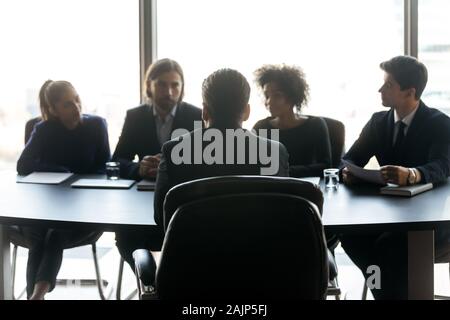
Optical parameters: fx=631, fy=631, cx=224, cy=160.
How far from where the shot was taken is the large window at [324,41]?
4.26 metres

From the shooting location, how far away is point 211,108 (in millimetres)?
2186

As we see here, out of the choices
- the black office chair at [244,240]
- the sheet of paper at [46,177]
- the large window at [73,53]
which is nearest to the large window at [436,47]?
the large window at [73,53]

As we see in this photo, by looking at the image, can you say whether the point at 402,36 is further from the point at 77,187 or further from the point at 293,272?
the point at 293,272

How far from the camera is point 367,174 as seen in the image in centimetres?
296

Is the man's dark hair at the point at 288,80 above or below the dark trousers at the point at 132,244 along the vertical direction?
above

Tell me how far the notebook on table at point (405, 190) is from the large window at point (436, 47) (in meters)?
1.59

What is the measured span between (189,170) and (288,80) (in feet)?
5.16

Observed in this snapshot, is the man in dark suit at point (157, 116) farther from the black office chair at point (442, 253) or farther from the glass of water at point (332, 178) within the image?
the black office chair at point (442, 253)

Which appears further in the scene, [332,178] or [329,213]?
[332,178]

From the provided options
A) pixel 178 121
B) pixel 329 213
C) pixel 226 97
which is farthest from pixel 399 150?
pixel 226 97

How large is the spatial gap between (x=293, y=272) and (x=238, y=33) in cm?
278

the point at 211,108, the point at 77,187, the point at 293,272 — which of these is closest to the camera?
the point at 293,272

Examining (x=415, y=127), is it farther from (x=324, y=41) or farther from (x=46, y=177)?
(x=46, y=177)
